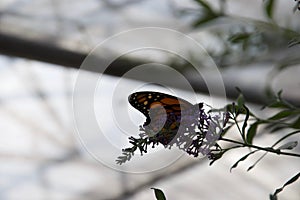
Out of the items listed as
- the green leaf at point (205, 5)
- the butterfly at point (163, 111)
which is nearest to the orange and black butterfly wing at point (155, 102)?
the butterfly at point (163, 111)

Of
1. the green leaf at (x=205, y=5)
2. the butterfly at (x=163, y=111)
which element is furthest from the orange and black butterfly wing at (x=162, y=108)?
the green leaf at (x=205, y=5)

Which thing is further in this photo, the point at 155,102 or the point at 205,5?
the point at 205,5

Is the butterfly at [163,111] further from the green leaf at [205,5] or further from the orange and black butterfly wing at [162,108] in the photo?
the green leaf at [205,5]

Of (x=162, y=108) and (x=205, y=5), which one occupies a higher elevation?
(x=205, y=5)

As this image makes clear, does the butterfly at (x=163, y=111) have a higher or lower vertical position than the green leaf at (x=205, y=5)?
lower

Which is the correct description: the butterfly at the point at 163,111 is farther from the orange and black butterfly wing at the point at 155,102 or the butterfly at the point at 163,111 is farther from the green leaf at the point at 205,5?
the green leaf at the point at 205,5

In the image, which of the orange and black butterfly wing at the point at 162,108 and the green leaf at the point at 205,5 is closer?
the orange and black butterfly wing at the point at 162,108

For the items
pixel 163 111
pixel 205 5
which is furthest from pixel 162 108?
pixel 205 5

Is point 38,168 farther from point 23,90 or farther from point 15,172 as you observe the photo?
point 23,90

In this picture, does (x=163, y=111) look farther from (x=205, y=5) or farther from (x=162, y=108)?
(x=205, y=5)
